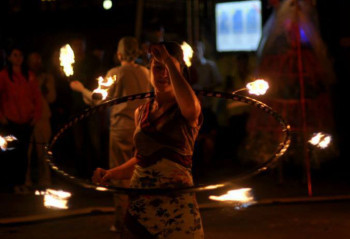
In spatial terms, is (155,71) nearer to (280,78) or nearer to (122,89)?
(122,89)

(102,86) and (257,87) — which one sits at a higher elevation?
(102,86)

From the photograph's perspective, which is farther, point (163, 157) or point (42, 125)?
point (42, 125)

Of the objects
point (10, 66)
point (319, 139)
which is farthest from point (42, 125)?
point (319, 139)

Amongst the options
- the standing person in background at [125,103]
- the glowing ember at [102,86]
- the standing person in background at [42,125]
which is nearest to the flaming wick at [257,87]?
the glowing ember at [102,86]

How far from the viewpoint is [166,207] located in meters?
4.16

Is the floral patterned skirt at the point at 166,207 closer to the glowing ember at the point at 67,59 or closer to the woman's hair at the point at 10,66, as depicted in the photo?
the glowing ember at the point at 67,59

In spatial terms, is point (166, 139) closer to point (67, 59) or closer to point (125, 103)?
point (67, 59)

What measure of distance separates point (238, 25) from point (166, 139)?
35.1 ft

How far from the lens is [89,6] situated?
1584cm

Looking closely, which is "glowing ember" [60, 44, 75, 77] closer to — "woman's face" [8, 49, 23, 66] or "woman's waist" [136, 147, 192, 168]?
"woman's waist" [136, 147, 192, 168]

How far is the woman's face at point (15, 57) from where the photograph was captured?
31.4 feet

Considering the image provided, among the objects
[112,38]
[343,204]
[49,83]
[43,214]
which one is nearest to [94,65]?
[49,83]

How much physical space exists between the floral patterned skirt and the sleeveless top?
0.05 metres

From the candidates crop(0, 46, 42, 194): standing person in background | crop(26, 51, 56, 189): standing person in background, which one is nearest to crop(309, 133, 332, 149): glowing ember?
crop(0, 46, 42, 194): standing person in background
